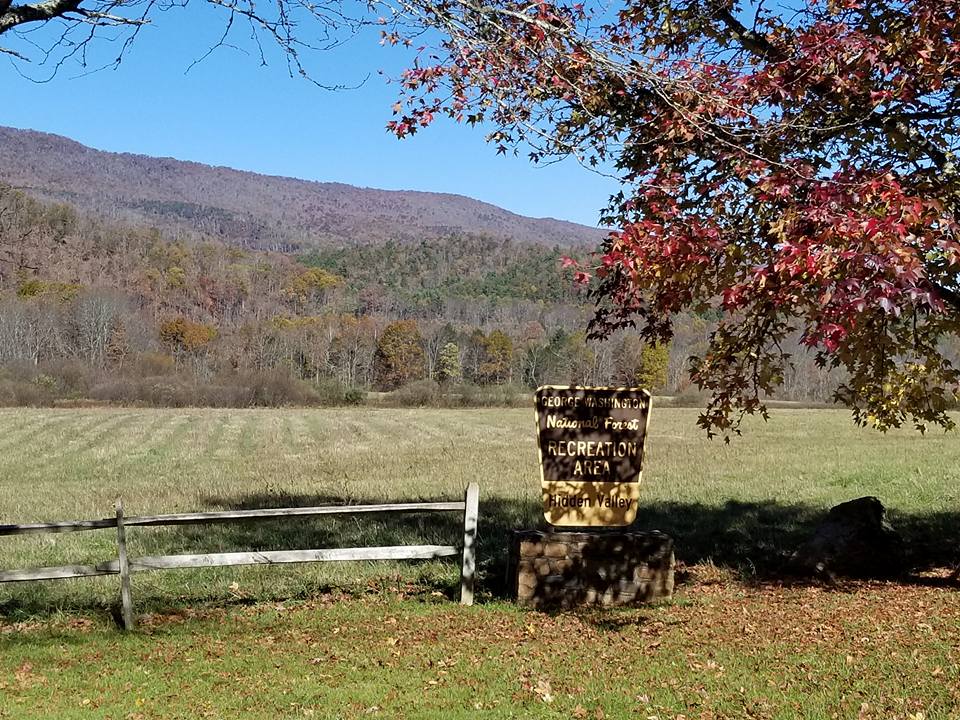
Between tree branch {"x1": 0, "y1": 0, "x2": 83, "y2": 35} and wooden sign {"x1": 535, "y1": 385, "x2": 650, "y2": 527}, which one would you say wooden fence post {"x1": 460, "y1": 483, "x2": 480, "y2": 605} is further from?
tree branch {"x1": 0, "y1": 0, "x2": 83, "y2": 35}

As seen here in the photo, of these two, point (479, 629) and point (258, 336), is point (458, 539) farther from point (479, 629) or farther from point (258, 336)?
point (258, 336)

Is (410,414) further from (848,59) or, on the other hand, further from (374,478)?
(848,59)

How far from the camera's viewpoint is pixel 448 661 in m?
7.26

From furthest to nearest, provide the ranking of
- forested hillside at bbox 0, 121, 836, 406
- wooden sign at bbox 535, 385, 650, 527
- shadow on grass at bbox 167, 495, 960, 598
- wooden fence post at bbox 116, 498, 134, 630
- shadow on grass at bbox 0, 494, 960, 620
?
1. forested hillside at bbox 0, 121, 836, 406
2. shadow on grass at bbox 167, 495, 960, 598
3. shadow on grass at bbox 0, 494, 960, 620
4. wooden sign at bbox 535, 385, 650, 527
5. wooden fence post at bbox 116, 498, 134, 630

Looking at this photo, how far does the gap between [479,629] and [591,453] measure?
7.43 ft

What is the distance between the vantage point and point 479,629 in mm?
8297

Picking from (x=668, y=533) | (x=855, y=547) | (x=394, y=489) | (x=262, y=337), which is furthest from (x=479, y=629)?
(x=262, y=337)

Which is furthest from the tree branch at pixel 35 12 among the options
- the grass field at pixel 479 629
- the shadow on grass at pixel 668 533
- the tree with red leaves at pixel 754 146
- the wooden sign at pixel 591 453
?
the shadow on grass at pixel 668 533

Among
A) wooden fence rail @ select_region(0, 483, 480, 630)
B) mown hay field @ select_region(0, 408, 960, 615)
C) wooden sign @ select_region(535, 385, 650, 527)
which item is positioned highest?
wooden sign @ select_region(535, 385, 650, 527)

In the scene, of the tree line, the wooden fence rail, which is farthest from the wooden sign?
the tree line

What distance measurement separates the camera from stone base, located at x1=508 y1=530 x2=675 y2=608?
356 inches

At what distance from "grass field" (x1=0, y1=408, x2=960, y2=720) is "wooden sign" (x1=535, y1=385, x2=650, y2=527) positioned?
1.15m

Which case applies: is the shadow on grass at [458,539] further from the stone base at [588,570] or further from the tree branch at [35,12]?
the tree branch at [35,12]

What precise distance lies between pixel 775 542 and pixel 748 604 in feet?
12.4
